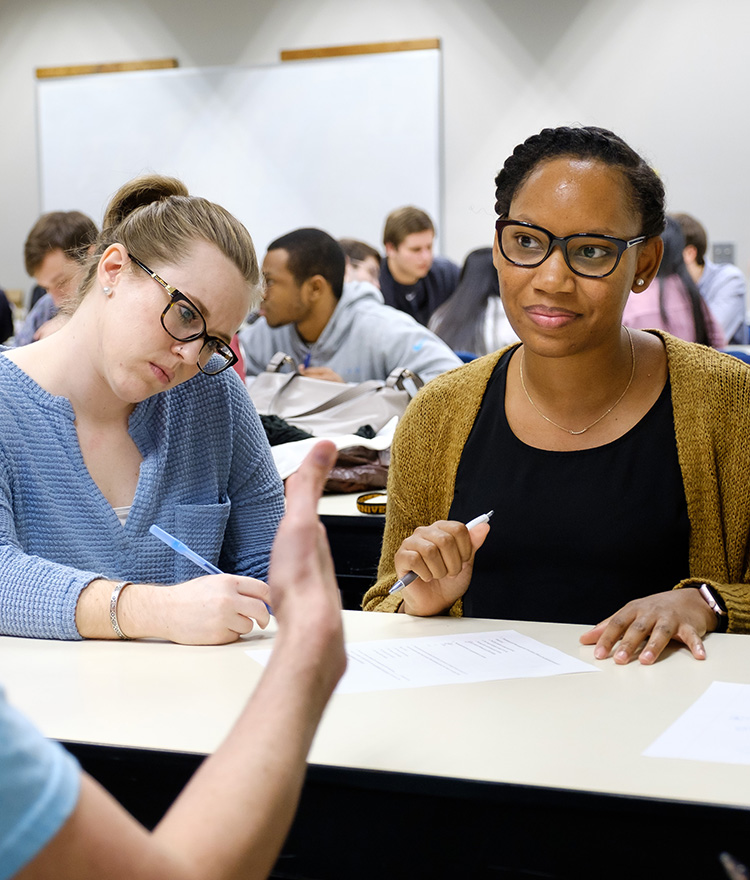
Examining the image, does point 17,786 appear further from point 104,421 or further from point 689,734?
point 104,421

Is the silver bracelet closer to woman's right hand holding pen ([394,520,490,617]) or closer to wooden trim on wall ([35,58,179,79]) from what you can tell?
woman's right hand holding pen ([394,520,490,617])

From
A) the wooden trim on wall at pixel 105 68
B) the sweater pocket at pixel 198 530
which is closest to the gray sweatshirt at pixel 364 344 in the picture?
the sweater pocket at pixel 198 530

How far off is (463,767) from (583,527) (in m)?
0.70

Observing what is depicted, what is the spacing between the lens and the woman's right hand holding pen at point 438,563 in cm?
140

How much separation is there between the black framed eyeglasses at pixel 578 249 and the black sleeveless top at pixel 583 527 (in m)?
0.23

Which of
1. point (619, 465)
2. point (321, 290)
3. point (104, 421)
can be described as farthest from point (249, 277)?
point (321, 290)

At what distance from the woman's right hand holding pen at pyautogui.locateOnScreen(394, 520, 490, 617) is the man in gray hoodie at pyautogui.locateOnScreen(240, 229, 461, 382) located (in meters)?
2.24

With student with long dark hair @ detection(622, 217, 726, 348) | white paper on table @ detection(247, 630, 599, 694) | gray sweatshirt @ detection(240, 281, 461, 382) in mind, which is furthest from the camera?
student with long dark hair @ detection(622, 217, 726, 348)

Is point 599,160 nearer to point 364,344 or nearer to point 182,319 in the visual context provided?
point 182,319

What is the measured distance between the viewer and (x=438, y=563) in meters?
1.40

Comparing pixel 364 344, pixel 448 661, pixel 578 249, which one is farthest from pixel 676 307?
pixel 448 661

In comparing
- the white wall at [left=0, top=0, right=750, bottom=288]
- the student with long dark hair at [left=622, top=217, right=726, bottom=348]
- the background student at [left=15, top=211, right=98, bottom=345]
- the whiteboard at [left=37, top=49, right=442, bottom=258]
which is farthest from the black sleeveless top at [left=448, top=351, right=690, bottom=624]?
the whiteboard at [left=37, top=49, right=442, bottom=258]

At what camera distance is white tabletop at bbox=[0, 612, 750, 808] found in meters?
0.92

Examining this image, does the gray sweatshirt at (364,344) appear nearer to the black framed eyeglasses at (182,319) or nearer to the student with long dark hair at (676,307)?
the student with long dark hair at (676,307)
